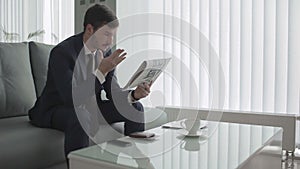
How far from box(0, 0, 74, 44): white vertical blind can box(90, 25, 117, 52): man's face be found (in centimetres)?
175

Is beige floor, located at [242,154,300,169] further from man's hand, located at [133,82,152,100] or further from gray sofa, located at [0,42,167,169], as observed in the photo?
man's hand, located at [133,82,152,100]

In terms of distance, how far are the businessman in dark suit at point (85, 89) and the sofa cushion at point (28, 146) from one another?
0.07 meters

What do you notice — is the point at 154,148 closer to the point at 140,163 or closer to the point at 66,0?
the point at 140,163

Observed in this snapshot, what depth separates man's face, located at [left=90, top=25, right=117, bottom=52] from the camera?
1.73 m

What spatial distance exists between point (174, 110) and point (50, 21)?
184 cm

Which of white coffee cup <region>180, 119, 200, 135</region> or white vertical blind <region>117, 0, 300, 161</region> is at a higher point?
white vertical blind <region>117, 0, 300, 161</region>

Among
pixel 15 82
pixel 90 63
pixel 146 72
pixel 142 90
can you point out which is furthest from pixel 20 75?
pixel 146 72

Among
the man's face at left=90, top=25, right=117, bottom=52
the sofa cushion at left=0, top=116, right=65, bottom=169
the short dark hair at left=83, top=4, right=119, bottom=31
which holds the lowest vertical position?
A: the sofa cushion at left=0, top=116, right=65, bottom=169

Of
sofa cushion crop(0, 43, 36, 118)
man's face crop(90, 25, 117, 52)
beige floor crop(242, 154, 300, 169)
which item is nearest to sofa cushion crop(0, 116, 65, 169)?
sofa cushion crop(0, 43, 36, 118)

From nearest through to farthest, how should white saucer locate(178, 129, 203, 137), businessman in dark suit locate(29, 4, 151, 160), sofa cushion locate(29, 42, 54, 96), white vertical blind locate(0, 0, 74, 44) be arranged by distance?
white saucer locate(178, 129, 203, 137)
businessman in dark suit locate(29, 4, 151, 160)
sofa cushion locate(29, 42, 54, 96)
white vertical blind locate(0, 0, 74, 44)

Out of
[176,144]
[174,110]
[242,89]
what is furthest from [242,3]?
[176,144]

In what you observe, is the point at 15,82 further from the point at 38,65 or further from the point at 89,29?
the point at 89,29

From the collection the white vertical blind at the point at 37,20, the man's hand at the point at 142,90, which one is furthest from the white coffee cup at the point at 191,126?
the white vertical blind at the point at 37,20

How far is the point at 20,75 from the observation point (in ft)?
6.48
